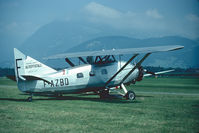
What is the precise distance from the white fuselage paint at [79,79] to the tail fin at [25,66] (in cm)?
46

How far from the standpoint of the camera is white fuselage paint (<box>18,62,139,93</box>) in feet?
55.9

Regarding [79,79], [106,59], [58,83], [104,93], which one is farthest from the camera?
[104,93]

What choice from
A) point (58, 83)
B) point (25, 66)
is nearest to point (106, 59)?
point (58, 83)

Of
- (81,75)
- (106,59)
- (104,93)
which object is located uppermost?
(106,59)

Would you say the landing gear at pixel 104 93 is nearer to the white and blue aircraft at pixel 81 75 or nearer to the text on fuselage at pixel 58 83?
the white and blue aircraft at pixel 81 75

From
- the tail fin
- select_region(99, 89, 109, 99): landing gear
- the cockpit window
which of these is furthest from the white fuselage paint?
select_region(99, 89, 109, 99): landing gear

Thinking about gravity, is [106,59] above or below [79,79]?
above

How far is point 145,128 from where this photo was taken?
28.9 ft

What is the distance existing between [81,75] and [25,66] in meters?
3.90

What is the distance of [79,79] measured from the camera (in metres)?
18.7

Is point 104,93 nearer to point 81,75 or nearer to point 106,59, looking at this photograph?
point 106,59

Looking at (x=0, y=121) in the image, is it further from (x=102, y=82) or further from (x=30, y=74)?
(x=102, y=82)

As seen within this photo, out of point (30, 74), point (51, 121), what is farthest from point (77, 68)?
point (51, 121)

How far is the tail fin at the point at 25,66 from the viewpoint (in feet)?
55.1
